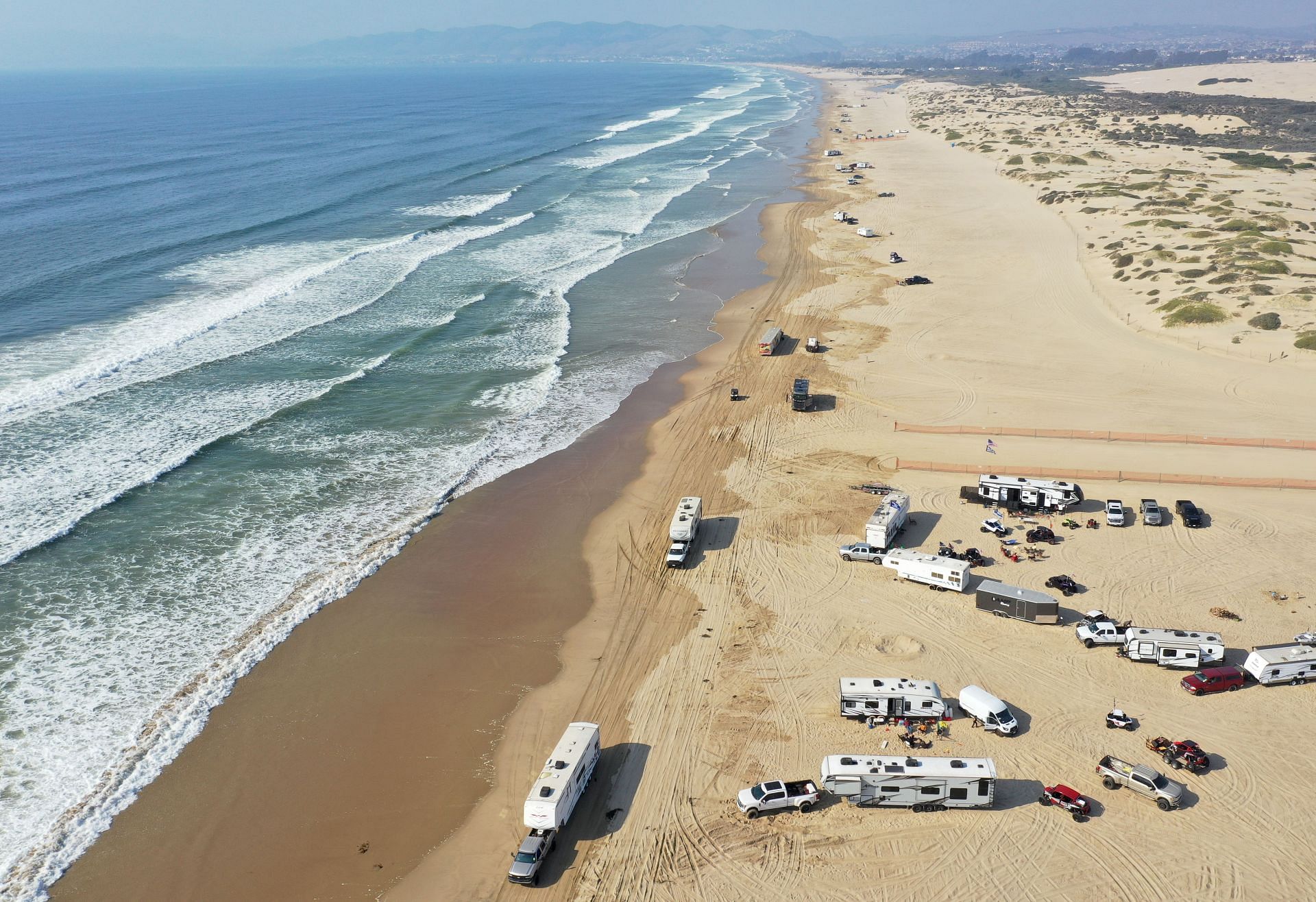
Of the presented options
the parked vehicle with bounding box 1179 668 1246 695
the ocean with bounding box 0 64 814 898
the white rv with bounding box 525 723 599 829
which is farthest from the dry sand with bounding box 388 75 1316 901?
the ocean with bounding box 0 64 814 898

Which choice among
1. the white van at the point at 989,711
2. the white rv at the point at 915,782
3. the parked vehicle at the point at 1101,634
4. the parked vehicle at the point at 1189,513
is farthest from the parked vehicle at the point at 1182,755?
the parked vehicle at the point at 1189,513

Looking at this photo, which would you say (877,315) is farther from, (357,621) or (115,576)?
(115,576)

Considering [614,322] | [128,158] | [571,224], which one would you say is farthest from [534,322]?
[128,158]

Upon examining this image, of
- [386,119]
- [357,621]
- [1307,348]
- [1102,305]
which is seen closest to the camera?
[357,621]

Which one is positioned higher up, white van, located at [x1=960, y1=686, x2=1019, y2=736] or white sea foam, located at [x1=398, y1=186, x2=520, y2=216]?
white sea foam, located at [x1=398, y1=186, x2=520, y2=216]

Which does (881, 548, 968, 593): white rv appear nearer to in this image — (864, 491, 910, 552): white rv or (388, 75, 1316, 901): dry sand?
(388, 75, 1316, 901): dry sand

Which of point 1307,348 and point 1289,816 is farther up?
point 1307,348

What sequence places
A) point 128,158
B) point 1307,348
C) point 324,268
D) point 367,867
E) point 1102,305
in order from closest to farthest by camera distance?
point 367,867 < point 1307,348 < point 1102,305 < point 324,268 < point 128,158
